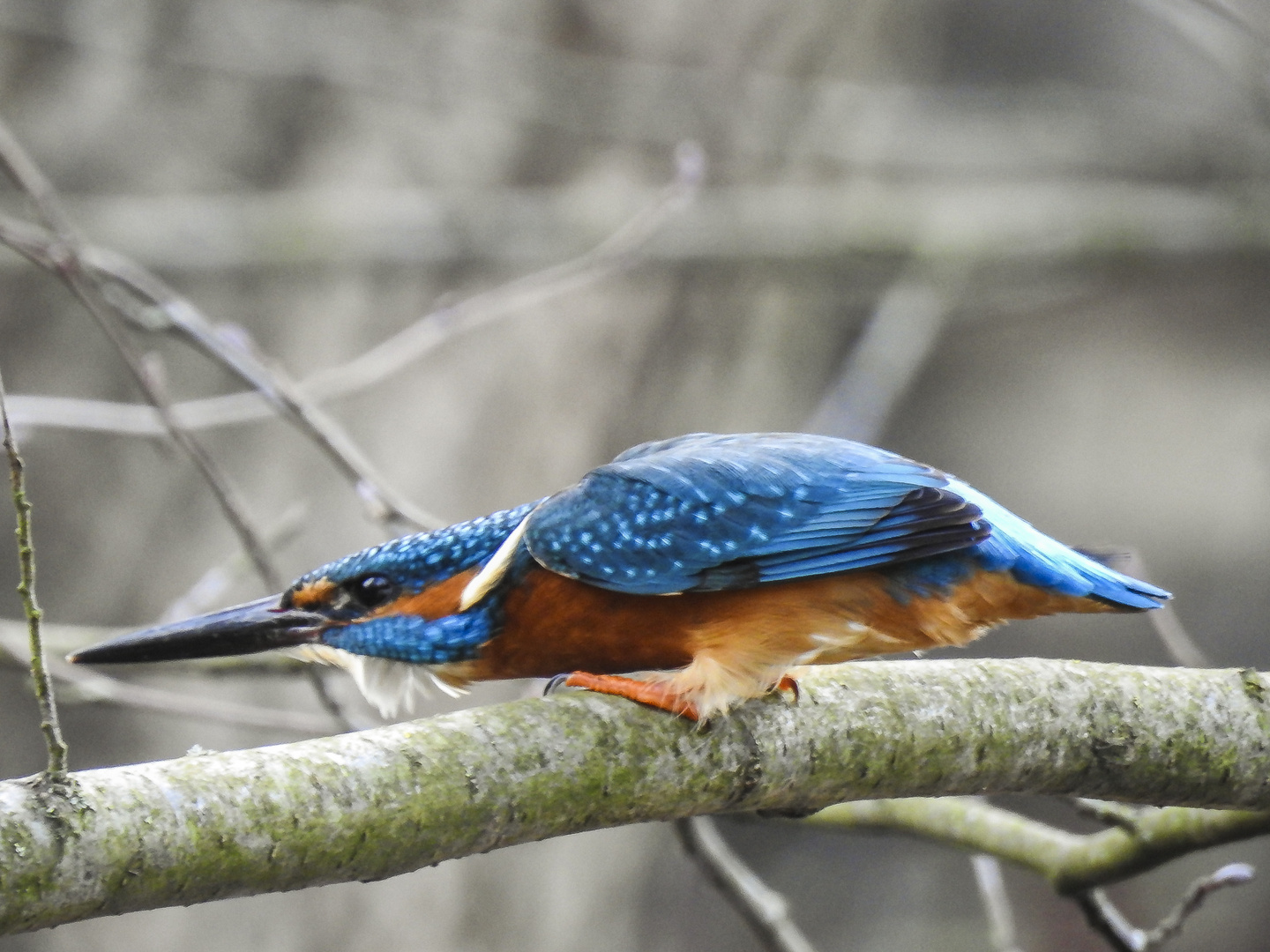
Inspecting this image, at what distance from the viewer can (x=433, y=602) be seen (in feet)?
6.41

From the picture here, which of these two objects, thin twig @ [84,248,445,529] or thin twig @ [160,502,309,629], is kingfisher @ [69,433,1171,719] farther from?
thin twig @ [160,502,309,629]

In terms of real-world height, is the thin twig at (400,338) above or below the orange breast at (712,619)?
A: above

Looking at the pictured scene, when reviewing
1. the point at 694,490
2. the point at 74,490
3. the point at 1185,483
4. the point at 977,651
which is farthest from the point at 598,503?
the point at 1185,483

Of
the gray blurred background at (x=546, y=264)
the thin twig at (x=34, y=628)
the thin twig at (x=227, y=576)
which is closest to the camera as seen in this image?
the thin twig at (x=34, y=628)

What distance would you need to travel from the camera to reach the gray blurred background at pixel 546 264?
3645mm

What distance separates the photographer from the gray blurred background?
12.0 feet

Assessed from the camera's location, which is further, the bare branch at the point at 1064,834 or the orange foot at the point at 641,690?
the bare branch at the point at 1064,834

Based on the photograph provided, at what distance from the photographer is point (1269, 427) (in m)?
5.99

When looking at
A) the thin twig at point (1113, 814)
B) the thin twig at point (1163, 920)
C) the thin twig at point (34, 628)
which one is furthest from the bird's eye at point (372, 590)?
the thin twig at point (1163, 920)

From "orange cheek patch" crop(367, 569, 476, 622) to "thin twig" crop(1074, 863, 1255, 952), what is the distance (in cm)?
102

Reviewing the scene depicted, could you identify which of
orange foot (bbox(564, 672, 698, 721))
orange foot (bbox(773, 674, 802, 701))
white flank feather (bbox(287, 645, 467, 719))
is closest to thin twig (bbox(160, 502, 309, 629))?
white flank feather (bbox(287, 645, 467, 719))

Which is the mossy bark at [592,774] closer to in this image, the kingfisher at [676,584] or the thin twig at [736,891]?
the kingfisher at [676,584]

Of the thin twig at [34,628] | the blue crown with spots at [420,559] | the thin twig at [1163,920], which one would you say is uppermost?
the thin twig at [34,628]

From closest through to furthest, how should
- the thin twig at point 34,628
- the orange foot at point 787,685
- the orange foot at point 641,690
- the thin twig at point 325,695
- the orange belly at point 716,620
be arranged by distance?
1. the thin twig at point 34,628
2. the orange foot at point 641,690
3. the orange foot at point 787,685
4. the orange belly at point 716,620
5. the thin twig at point 325,695
